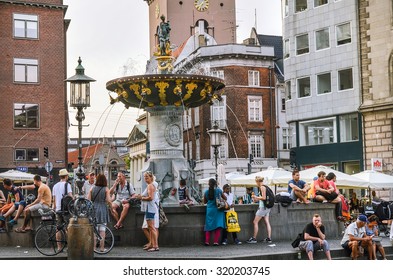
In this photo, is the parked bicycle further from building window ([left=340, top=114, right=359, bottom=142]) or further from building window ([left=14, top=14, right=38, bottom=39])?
building window ([left=14, top=14, right=38, bottom=39])

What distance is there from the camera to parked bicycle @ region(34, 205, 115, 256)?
16.3 metres

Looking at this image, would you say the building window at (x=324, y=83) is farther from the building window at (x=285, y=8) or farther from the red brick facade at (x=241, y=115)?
the red brick facade at (x=241, y=115)

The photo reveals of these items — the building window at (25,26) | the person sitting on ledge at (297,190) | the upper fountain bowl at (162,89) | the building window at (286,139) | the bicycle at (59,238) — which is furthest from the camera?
the building window at (286,139)

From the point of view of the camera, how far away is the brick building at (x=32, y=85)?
49.4 meters

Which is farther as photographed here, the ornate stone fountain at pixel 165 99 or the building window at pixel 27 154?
the building window at pixel 27 154

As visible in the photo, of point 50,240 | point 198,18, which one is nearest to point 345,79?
point 50,240

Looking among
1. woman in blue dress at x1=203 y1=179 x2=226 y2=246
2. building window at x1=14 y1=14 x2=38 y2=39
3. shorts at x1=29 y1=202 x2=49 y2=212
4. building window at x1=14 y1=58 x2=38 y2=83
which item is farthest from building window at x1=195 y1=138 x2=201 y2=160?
shorts at x1=29 y1=202 x2=49 y2=212

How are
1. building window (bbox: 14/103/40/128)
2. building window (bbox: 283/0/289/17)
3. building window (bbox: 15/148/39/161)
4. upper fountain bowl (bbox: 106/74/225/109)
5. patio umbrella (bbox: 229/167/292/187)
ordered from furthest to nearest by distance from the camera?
1. building window (bbox: 14/103/40/128)
2. building window (bbox: 15/148/39/161)
3. building window (bbox: 283/0/289/17)
4. patio umbrella (bbox: 229/167/292/187)
5. upper fountain bowl (bbox: 106/74/225/109)

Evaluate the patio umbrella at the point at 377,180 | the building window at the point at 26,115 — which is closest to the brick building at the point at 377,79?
the patio umbrella at the point at 377,180

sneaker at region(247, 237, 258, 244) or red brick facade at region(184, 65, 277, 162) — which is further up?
red brick facade at region(184, 65, 277, 162)

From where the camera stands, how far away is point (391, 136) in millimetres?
37781

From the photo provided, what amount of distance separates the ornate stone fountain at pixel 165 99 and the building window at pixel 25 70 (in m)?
30.3

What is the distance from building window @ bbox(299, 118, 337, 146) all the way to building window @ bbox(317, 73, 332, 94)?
1.65m

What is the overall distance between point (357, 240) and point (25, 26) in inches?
1502
